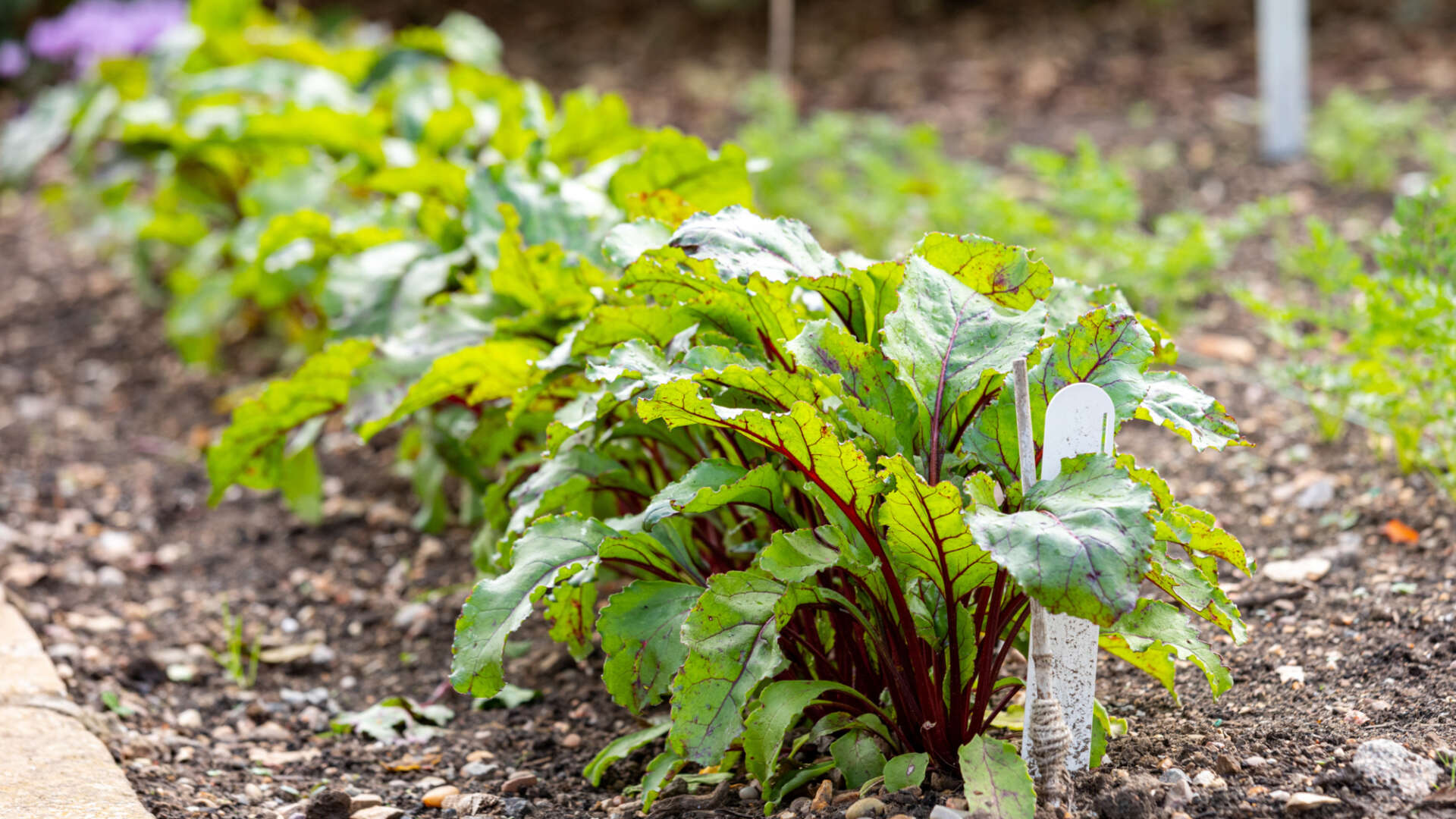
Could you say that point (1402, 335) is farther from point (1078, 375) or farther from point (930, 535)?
point (930, 535)

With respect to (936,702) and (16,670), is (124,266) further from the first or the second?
(936,702)

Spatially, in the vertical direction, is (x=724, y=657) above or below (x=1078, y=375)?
below

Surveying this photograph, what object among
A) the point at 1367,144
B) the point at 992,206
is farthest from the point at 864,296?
the point at 1367,144

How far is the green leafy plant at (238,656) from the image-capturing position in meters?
2.29

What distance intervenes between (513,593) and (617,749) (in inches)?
13.6

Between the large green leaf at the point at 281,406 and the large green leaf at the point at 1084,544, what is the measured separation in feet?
4.33

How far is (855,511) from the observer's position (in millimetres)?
1454

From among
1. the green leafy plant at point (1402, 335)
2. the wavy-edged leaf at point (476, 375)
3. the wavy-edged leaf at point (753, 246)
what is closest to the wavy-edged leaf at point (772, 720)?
the wavy-edged leaf at point (753, 246)

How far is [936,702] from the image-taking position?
1.54 metres

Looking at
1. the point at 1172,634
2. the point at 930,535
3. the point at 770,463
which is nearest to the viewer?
the point at 930,535

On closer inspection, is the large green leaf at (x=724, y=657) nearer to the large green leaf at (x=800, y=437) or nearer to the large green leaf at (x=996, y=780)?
the large green leaf at (x=800, y=437)

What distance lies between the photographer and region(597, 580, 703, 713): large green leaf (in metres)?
1.57

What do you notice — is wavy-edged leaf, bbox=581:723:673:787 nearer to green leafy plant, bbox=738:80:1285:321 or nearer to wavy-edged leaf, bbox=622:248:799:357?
wavy-edged leaf, bbox=622:248:799:357

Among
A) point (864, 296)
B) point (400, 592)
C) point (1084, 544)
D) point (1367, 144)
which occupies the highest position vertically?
point (864, 296)
